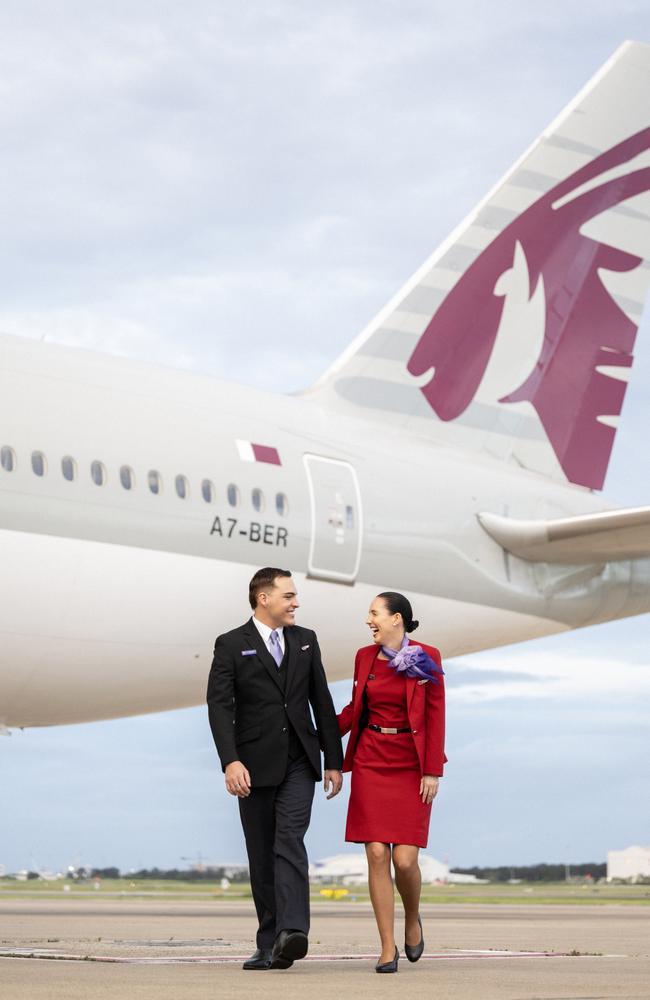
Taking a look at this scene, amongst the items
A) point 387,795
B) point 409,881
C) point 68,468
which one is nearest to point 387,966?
point 409,881

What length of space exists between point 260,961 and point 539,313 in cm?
1292

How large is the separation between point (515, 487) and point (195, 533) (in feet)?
16.3

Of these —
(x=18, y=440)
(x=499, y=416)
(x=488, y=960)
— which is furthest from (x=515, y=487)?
(x=488, y=960)

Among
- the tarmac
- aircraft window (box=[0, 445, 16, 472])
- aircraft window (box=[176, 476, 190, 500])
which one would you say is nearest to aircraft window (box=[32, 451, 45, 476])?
aircraft window (box=[0, 445, 16, 472])

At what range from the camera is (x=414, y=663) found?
23.6 ft

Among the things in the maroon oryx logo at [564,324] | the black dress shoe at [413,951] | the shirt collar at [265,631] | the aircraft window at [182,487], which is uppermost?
the maroon oryx logo at [564,324]

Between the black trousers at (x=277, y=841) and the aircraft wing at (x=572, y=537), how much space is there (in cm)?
849

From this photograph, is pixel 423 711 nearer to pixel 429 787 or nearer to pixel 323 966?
pixel 429 787

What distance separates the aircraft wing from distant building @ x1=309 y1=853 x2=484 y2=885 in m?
55.4

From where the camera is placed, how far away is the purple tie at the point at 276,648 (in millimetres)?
7531

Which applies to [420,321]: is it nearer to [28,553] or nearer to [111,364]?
[111,364]

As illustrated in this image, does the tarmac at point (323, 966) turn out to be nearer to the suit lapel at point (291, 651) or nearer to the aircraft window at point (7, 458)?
the suit lapel at point (291, 651)

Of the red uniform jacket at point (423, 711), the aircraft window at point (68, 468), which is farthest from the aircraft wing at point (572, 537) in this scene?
the red uniform jacket at point (423, 711)

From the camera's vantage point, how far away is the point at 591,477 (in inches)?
752
